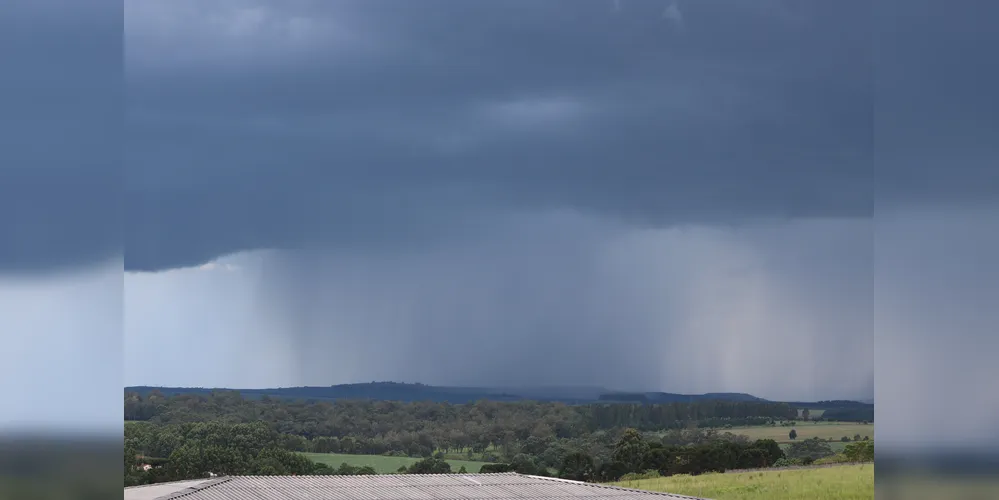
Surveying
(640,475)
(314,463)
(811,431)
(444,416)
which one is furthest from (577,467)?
(314,463)

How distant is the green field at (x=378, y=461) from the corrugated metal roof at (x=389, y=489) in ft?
62.0

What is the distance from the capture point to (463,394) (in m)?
36.6

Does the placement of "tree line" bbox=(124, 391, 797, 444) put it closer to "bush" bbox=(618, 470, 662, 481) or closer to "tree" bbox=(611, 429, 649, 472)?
"tree" bbox=(611, 429, 649, 472)

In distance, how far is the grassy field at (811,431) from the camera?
33.2 metres

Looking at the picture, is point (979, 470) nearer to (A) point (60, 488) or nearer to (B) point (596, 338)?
(A) point (60, 488)

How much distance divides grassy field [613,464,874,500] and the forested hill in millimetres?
3024

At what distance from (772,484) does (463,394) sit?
1066cm

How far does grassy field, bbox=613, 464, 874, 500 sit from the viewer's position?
31.5m

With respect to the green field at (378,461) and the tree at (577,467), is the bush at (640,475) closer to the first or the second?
the tree at (577,467)

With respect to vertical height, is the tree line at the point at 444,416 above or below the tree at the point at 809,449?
above

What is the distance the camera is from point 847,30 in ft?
117

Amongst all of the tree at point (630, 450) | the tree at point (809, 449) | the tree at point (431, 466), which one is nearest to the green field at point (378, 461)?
the tree at point (431, 466)

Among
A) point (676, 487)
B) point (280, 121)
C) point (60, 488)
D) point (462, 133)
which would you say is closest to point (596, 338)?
point (676, 487)

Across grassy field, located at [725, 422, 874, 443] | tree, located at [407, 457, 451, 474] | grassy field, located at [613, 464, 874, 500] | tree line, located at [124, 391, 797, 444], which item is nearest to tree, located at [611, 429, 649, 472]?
tree line, located at [124, 391, 797, 444]
